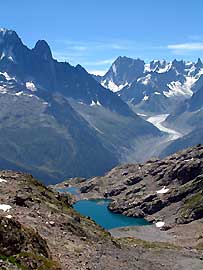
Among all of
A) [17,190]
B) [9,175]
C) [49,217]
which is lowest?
[49,217]

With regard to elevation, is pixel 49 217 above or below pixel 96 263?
above

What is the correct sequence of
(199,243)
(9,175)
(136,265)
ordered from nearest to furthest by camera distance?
(136,265) → (9,175) → (199,243)

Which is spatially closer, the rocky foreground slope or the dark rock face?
the dark rock face

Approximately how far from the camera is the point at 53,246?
73.6 metres

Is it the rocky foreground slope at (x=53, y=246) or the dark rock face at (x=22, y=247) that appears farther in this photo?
the rocky foreground slope at (x=53, y=246)

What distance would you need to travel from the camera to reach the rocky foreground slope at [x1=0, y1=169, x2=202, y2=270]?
62059mm

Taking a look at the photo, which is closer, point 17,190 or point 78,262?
point 78,262

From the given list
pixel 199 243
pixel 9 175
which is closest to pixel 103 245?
pixel 9 175

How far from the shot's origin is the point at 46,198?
114 meters

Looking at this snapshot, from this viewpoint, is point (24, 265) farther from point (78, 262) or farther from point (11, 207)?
point (11, 207)

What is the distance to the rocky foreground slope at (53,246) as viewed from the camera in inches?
2443

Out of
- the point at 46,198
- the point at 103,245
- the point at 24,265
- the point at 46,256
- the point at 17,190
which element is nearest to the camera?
the point at 24,265

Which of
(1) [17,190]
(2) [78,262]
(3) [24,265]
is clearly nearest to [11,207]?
(1) [17,190]

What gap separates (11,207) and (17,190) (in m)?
14.1
